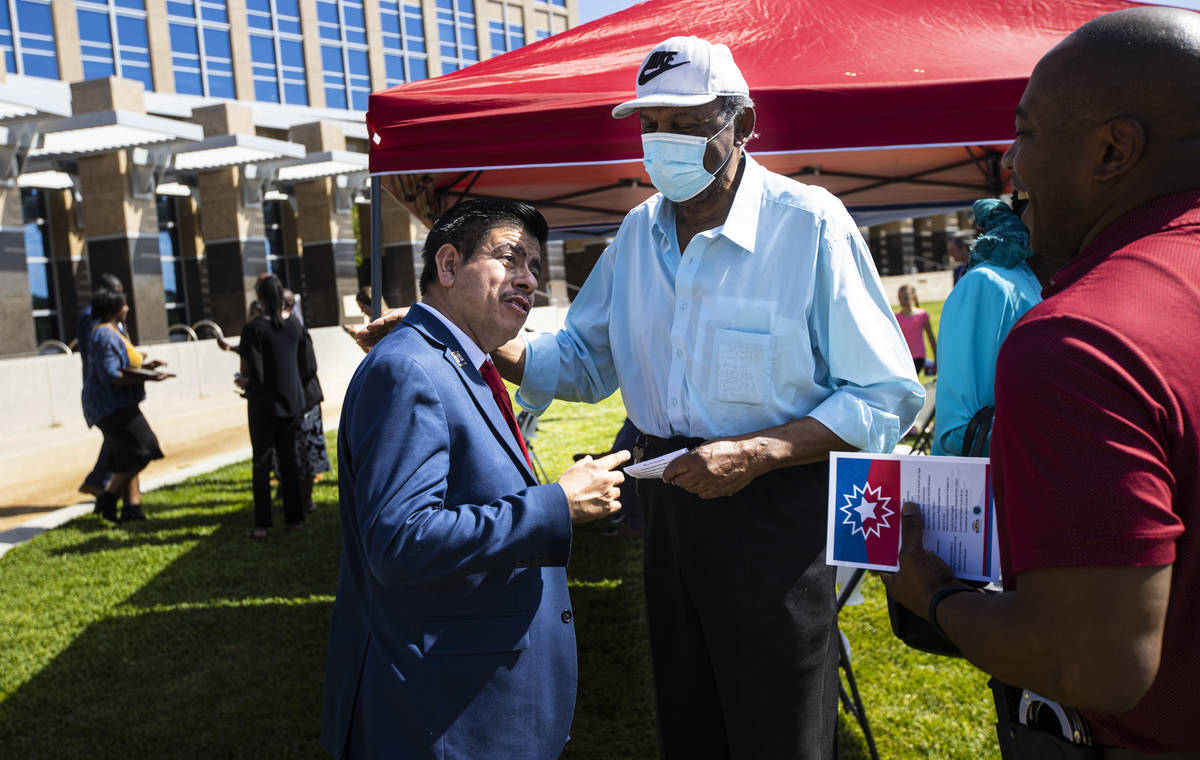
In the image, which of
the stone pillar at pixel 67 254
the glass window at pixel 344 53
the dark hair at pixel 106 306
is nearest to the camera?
the dark hair at pixel 106 306

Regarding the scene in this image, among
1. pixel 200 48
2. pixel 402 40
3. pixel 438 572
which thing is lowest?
pixel 438 572

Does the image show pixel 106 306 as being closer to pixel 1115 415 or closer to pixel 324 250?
pixel 1115 415

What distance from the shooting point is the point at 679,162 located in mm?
2377

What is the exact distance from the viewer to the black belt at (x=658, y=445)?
2.38 meters

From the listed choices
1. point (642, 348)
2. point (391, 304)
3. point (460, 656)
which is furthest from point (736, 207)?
point (391, 304)

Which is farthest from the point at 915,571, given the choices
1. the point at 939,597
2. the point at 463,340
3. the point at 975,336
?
the point at 975,336

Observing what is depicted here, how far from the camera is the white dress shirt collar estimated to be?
80.0 inches

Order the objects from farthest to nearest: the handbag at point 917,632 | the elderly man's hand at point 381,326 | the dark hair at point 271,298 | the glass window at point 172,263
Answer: the glass window at point 172,263 < the dark hair at point 271,298 < the elderly man's hand at point 381,326 < the handbag at point 917,632

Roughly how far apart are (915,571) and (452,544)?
0.83 metres

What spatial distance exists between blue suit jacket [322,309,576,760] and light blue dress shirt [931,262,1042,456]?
1.65m

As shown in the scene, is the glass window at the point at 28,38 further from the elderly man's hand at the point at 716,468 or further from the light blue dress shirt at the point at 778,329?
the elderly man's hand at the point at 716,468

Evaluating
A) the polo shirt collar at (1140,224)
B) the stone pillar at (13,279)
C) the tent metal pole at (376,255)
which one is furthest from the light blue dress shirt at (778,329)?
the stone pillar at (13,279)

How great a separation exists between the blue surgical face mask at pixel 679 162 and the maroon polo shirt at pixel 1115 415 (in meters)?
1.35

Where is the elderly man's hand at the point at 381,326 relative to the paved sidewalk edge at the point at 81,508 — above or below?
above
